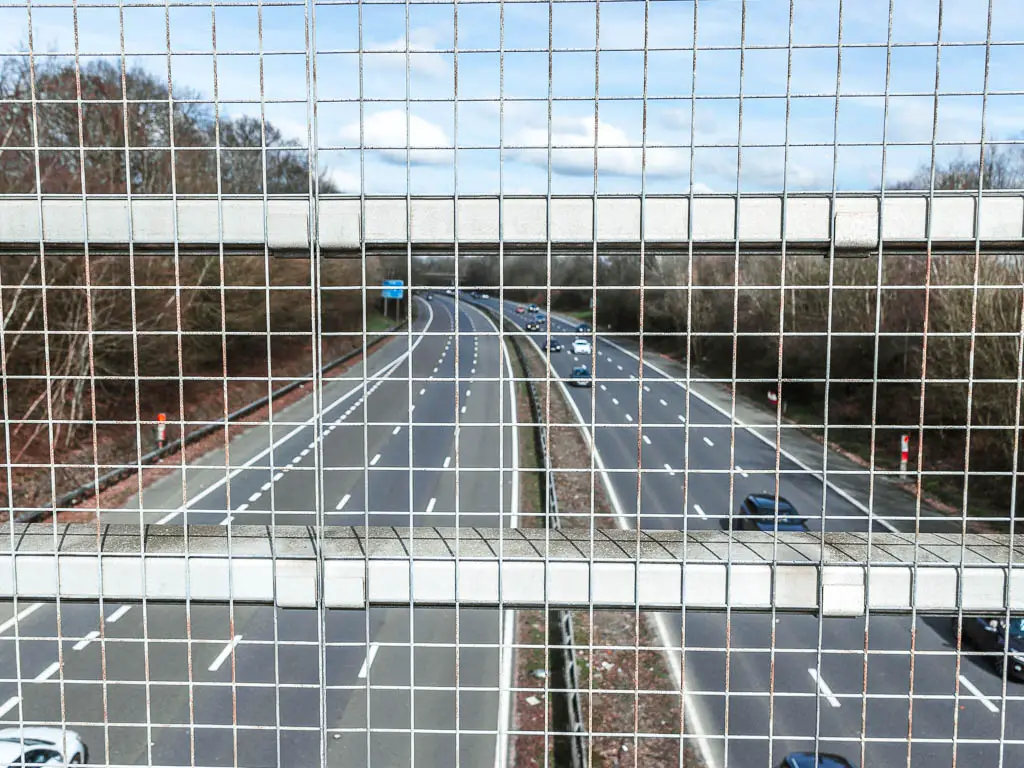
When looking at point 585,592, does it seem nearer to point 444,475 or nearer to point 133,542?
point 133,542

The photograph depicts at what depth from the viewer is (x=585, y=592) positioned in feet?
34.3

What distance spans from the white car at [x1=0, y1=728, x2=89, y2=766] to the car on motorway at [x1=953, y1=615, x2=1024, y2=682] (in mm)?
17032

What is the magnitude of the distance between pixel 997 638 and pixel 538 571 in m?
14.1

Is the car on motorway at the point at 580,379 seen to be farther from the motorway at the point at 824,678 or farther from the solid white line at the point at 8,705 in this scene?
the solid white line at the point at 8,705

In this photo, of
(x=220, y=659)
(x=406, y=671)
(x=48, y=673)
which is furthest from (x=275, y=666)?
(x=48, y=673)

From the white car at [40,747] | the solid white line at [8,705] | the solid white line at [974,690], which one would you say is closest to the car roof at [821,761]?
the solid white line at [974,690]

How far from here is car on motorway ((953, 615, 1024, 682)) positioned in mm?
19297

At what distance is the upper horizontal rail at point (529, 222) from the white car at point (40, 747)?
8645 millimetres

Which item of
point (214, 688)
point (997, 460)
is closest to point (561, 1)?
point (214, 688)

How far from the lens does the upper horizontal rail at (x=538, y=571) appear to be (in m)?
10.3

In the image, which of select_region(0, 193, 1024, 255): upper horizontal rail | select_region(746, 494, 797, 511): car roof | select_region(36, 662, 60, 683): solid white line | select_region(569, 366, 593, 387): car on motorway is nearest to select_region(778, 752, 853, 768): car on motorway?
select_region(569, 366, 593, 387): car on motorway

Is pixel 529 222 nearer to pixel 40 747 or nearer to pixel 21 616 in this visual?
pixel 40 747

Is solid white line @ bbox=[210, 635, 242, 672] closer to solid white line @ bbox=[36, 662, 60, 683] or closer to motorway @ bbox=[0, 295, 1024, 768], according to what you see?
motorway @ bbox=[0, 295, 1024, 768]

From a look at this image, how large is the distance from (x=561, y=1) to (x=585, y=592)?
21.2ft
